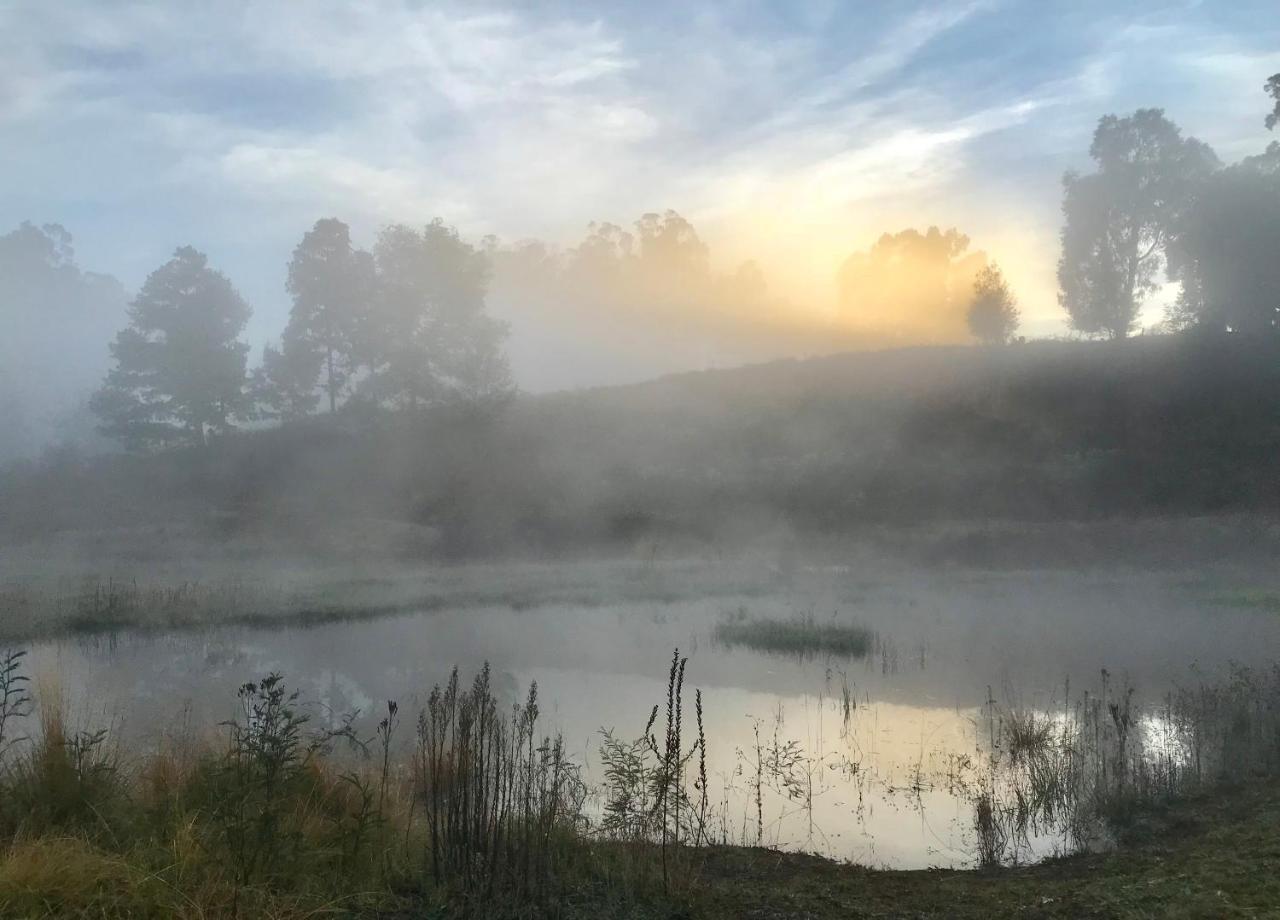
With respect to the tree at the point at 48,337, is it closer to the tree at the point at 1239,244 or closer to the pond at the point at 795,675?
the pond at the point at 795,675

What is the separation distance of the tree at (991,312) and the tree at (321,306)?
38311mm

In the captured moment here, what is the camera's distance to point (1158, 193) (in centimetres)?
4881

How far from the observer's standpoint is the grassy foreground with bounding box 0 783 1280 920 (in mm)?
4465

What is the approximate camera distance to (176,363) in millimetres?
41469

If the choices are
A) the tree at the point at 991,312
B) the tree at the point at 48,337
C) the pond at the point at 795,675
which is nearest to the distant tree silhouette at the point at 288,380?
the tree at the point at 48,337

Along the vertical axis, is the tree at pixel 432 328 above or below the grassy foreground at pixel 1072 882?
above

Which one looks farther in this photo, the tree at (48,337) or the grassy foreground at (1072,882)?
the tree at (48,337)

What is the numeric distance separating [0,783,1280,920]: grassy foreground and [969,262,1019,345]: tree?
177 ft

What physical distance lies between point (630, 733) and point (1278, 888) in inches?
271

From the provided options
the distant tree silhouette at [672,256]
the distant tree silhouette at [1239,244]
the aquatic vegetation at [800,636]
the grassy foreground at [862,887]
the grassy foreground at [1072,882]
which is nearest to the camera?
the grassy foreground at [862,887]

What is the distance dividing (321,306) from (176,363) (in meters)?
7.79

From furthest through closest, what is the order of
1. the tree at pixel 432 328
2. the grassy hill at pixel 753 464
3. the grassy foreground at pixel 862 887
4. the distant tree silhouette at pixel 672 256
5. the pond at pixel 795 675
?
the distant tree silhouette at pixel 672 256 → the tree at pixel 432 328 → the grassy hill at pixel 753 464 → the pond at pixel 795 675 → the grassy foreground at pixel 862 887

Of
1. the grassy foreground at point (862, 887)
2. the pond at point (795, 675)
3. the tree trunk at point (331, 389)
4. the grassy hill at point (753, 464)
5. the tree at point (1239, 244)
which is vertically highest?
the tree at point (1239, 244)

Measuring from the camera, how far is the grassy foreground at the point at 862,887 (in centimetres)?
446
